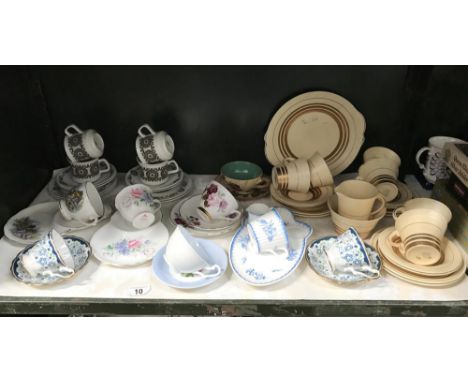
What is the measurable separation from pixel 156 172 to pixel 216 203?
0.75ft

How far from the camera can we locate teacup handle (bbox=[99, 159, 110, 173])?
→ 1181 mm

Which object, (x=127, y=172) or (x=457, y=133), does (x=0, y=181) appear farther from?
(x=457, y=133)

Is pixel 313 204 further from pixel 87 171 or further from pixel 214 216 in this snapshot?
pixel 87 171

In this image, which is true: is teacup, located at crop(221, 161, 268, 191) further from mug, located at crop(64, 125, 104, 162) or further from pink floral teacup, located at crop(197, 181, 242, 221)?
mug, located at crop(64, 125, 104, 162)

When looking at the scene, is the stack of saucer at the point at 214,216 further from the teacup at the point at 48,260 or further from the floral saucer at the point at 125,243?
the teacup at the point at 48,260

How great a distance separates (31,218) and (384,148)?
100 centimetres

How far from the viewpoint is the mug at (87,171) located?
3.72ft

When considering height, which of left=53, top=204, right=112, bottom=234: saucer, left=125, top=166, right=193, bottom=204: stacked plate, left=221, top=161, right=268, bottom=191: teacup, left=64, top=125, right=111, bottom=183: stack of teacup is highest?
left=64, top=125, right=111, bottom=183: stack of teacup

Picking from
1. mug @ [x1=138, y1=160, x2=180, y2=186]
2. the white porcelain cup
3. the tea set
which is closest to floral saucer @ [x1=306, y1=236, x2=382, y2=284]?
the tea set

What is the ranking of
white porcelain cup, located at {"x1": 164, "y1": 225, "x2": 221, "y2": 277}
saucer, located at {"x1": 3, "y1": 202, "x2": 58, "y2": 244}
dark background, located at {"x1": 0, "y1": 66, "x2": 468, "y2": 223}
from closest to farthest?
white porcelain cup, located at {"x1": 164, "y1": 225, "x2": 221, "y2": 277} → saucer, located at {"x1": 3, "y1": 202, "x2": 58, "y2": 244} → dark background, located at {"x1": 0, "y1": 66, "x2": 468, "y2": 223}

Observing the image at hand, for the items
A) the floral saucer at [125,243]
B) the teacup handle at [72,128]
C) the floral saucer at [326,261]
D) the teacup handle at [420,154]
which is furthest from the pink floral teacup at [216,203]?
the teacup handle at [420,154]

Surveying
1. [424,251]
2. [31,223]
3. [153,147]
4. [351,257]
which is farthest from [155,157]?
[424,251]

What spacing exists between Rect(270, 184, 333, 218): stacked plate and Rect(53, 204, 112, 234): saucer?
471mm

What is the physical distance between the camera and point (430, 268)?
861 millimetres
